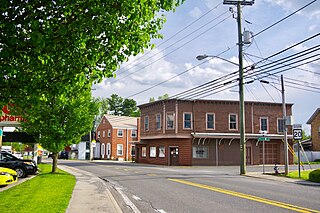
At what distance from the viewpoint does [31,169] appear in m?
20.9

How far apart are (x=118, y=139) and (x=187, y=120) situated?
2338cm

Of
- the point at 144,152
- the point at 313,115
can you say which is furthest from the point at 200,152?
the point at 313,115

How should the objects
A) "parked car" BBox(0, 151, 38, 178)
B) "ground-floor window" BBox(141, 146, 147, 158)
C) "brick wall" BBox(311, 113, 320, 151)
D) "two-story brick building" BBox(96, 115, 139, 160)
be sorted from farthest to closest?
1. "two-story brick building" BBox(96, 115, 139, 160)
2. "brick wall" BBox(311, 113, 320, 151)
3. "ground-floor window" BBox(141, 146, 147, 158)
4. "parked car" BBox(0, 151, 38, 178)

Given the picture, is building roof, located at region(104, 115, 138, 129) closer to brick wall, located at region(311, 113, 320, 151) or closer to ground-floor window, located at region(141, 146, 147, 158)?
ground-floor window, located at region(141, 146, 147, 158)

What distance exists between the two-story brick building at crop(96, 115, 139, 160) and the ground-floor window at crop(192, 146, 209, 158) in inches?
842

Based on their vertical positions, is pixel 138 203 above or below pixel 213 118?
below

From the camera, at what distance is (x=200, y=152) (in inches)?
1620

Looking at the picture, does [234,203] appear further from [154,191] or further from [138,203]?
[154,191]

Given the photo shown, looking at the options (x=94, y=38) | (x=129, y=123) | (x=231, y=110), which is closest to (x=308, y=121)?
(x=231, y=110)

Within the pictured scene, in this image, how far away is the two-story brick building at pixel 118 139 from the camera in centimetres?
6206

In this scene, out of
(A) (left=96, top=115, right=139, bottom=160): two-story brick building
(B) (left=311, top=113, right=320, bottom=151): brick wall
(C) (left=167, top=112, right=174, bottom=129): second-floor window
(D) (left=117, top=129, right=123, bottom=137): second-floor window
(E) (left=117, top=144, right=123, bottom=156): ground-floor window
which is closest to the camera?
(C) (left=167, top=112, right=174, bottom=129): second-floor window

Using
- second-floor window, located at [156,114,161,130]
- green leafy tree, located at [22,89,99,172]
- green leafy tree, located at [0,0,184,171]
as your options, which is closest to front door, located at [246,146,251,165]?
second-floor window, located at [156,114,161,130]

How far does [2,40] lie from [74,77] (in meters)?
1.35

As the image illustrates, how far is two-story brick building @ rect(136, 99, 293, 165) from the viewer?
1617 inches
